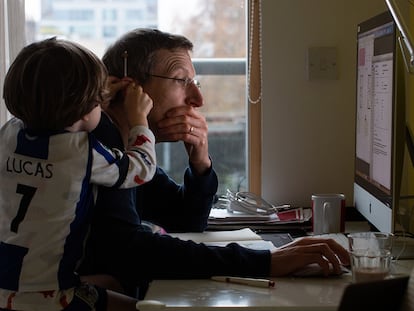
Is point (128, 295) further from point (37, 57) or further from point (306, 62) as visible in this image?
point (306, 62)

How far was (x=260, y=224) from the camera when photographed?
216cm

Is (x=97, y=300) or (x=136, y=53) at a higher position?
(x=136, y=53)

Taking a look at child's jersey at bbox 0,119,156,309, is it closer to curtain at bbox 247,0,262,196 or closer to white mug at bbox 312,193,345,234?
white mug at bbox 312,193,345,234

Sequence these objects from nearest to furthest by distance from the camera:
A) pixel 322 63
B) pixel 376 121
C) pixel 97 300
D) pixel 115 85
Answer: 1. pixel 97 300
2. pixel 115 85
3. pixel 376 121
4. pixel 322 63

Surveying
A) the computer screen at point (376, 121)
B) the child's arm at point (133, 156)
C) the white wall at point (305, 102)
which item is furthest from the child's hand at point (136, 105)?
the white wall at point (305, 102)

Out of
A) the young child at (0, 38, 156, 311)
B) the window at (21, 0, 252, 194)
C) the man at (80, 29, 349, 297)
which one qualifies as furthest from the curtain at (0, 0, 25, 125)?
the young child at (0, 38, 156, 311)

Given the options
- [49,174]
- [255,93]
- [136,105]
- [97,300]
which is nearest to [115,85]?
[136,105]

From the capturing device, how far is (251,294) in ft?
4.49

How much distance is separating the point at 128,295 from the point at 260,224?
0.59 meters

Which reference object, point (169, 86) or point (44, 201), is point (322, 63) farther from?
point (44, 201)

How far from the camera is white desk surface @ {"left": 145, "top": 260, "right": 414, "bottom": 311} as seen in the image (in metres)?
1.30

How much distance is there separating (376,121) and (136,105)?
23.5 inches

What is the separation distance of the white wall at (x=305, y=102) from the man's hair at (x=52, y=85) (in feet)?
→ 3.68

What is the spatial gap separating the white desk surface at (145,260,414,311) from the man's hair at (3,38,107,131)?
37 cm
